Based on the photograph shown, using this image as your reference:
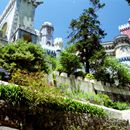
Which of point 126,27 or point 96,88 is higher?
point 126,27

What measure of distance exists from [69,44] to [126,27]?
144 feet

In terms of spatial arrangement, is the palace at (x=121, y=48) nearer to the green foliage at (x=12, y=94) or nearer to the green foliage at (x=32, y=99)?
the green foliage at (x=32, y=99)

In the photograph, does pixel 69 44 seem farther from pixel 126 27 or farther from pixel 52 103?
pixel 126 27

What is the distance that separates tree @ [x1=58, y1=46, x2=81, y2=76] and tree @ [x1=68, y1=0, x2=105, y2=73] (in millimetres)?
1132

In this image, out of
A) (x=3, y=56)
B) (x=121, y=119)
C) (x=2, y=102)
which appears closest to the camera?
(x=2, y=102)

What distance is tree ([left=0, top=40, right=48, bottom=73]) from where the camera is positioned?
21158 millimetres

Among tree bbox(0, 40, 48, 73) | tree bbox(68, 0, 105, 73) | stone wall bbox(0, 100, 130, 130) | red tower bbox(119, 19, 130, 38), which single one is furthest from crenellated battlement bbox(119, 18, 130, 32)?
stone wall bbox(0, 100, 130, 130)

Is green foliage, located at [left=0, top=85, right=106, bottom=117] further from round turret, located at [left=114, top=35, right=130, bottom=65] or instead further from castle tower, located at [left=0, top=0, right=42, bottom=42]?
round turret, located at [left=114, top=35, right=130, bottom=65]

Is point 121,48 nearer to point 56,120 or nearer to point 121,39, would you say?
point 121,39

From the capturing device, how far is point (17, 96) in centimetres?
1284

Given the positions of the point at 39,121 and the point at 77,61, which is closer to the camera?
the point at 39,121

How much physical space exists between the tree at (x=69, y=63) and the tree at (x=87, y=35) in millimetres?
1132

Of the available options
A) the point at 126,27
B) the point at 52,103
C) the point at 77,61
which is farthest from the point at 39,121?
the point at 126,27

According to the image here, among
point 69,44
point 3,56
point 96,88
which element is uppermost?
point 69,44
